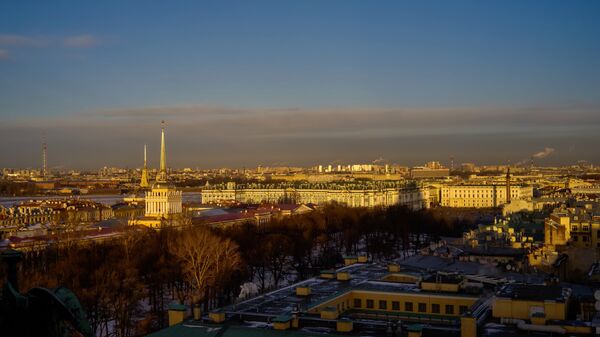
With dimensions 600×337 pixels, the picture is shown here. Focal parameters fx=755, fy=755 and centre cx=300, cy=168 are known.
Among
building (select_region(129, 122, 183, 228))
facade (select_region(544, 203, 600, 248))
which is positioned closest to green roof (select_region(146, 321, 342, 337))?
facade (select_region(544, 203, 600, 248))

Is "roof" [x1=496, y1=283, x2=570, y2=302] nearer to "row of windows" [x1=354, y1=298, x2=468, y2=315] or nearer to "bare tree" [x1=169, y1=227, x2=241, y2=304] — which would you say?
"row of windows" [x1=354, y1=298, x2=468, y2=315]

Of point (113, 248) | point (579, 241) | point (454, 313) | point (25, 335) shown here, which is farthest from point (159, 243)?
point (25, 335)

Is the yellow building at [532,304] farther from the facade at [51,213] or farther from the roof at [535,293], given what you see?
the facade at [51,213]

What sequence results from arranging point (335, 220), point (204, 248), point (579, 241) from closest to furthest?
point (579, 241) < point (204, 248) < point (335, 220)

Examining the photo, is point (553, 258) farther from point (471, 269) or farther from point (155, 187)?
point (155, 187)

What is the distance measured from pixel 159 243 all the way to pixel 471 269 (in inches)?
1108

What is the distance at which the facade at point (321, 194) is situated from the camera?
417 feet

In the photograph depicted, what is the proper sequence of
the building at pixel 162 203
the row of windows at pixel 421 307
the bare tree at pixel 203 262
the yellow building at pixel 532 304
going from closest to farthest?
the yellow building at pixel 532 304, the row of windows at pixel 421 307, the bare tree at pixel 203 262, the building at pixel 162 203

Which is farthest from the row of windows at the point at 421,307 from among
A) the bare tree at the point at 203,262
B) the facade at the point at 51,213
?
the facade at the point at 51,213

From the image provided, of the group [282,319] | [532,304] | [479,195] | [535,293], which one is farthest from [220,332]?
[479,195]

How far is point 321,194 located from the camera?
133250mm

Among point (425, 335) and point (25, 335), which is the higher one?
point (25, 335)

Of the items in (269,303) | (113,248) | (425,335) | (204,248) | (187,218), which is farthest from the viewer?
(187,218)

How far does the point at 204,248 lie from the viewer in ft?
141
